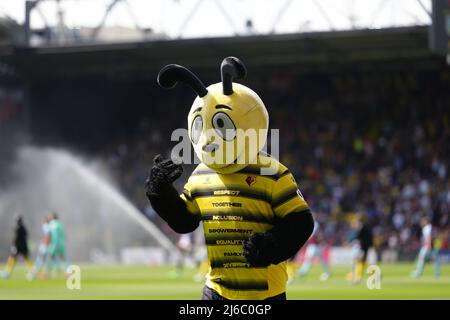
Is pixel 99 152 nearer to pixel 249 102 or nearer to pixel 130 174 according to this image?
pixel 130 174

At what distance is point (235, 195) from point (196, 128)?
0.54m

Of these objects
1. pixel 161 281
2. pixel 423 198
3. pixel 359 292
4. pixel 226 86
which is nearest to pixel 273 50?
pixel 423 198

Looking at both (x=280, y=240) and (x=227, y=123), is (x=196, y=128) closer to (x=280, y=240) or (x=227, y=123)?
(x=227, y=123)

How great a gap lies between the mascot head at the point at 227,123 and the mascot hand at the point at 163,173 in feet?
0.68

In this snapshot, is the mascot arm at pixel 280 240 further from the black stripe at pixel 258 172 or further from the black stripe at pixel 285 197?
the black stripe at pixel 258 172

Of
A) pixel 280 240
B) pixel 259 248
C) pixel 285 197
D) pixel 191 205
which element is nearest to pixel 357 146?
pixel 191 205

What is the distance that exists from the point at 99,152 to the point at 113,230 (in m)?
4.29

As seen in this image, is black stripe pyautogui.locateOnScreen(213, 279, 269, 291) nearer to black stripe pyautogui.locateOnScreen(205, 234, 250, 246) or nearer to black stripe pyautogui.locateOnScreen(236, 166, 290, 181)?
black stripe pyautogui.locateOnScreen(205, 234, 250, 246)

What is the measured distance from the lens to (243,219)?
6617 millimetres

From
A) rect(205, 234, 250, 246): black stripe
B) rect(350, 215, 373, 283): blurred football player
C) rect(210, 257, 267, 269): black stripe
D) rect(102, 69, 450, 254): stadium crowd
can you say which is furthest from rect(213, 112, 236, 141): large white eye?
rect(102, 69, 450, 254): stadium crowd

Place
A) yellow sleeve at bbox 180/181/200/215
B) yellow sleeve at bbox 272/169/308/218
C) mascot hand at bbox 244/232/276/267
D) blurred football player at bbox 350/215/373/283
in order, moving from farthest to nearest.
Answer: blurred football player at bbox 350/215/373/283, yellow sleeve at bbox 180/181/200/215, yellow sleeve at bbox 272/169/308/218, mascot hand at bbox 244/232/276/267

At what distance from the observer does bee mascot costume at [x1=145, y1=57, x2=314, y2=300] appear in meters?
6.57

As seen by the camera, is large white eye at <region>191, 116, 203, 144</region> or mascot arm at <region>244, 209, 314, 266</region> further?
large white eye at <region>191, 116, 203, 144</region>

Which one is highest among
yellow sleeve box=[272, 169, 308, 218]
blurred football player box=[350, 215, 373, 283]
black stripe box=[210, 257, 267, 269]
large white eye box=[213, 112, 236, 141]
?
blurred football player box=[350, 215, 373, 283]
